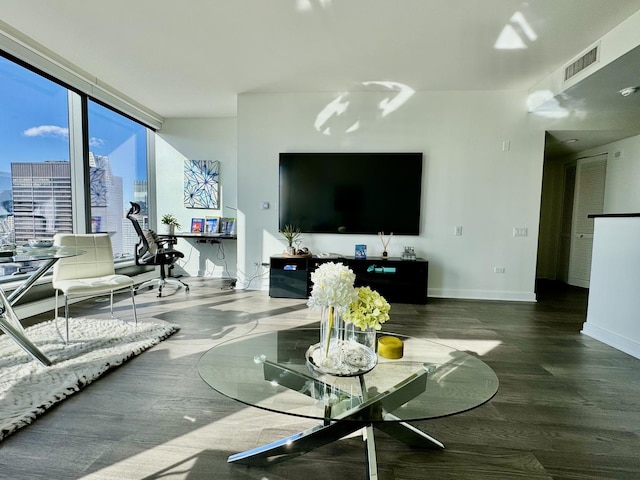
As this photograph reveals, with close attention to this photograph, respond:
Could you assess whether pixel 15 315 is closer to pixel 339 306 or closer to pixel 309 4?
pixel 339 306

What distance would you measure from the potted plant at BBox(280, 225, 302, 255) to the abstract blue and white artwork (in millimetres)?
1654

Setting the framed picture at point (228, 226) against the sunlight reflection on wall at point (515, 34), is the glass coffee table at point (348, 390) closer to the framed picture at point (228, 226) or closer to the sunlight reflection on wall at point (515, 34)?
the sunlight reflection on wall at point (515, 34)

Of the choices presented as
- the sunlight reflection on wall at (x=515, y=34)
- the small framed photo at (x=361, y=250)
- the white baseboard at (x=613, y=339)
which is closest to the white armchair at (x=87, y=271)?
the small framed photo at (x=361, y=250)

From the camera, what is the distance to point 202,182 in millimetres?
5145

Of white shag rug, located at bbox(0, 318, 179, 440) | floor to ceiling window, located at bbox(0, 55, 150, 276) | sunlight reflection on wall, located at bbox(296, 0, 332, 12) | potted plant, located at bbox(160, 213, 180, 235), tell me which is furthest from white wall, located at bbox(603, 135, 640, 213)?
floor to ceiling window, located at bbox(0, 55, 150, 276)

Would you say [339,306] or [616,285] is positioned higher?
[339,306]

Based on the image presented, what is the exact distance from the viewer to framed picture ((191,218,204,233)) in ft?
17.0

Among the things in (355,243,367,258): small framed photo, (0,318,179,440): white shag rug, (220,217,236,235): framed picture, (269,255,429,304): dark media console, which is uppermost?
(220,217,236,235): framed picture

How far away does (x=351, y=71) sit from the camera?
352 cm

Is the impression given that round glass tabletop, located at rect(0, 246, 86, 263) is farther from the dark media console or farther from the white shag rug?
the dark media console

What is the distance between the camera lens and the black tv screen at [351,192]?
407 cm

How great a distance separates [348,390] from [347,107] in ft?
12.5

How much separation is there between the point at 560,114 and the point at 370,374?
4492mm

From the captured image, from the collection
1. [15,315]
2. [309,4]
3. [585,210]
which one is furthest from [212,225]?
[585,210]
